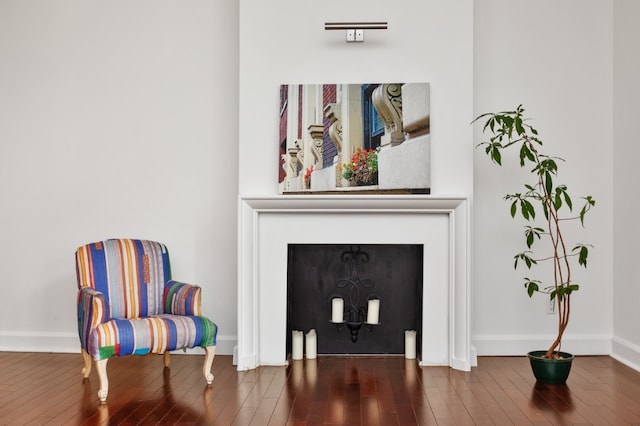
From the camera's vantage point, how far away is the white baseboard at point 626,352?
183 inches

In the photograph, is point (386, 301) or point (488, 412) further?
point (386, 301)

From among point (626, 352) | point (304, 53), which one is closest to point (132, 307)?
point (304, 53)

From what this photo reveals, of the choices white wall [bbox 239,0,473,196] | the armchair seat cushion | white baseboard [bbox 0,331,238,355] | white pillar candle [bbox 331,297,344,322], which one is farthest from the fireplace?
white baseboard [bbox 0,331,238,355]

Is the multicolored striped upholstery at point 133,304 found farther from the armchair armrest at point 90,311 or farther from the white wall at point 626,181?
the white wall at point 626,181

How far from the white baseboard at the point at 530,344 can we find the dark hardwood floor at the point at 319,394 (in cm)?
9

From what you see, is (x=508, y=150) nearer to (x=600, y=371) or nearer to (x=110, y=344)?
(x=600, y=371)

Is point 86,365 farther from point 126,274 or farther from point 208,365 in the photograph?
point 208,365

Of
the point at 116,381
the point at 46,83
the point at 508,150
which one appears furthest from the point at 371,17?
the point at 116,381

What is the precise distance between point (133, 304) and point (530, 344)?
270 centimetres

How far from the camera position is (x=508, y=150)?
16.7ft

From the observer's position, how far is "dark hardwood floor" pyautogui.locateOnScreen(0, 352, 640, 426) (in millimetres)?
3473

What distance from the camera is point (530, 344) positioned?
16.6 ft

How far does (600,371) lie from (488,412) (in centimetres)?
135

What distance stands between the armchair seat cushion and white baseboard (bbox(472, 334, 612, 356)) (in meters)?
1.99
